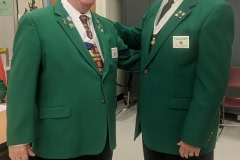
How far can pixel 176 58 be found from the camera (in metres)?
1.37

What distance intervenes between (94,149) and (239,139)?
8.77 ft

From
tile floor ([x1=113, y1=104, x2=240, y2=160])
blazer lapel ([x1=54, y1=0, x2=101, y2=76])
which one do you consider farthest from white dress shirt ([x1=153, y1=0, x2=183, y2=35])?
tile floor ([x1=113, y1=104, x2=240, y2=160])

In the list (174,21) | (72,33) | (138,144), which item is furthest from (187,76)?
(138,144)

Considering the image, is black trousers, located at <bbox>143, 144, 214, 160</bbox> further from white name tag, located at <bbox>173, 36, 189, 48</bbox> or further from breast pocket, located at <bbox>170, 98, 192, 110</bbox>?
white name tag, located at <bbox>173, 36, 189, 48</bbox>

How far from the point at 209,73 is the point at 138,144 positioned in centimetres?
225

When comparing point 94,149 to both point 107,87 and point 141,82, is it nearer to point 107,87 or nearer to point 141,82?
point 107,87

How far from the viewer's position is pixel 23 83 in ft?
4.11

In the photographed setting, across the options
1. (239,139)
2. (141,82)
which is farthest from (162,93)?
(239,139)

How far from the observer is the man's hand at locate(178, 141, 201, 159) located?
137 centimetres

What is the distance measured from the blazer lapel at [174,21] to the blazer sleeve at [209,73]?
13 centimetres

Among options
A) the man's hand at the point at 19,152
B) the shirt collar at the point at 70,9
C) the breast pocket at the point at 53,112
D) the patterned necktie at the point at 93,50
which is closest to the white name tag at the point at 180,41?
the patterned necktie at the point at 93,50

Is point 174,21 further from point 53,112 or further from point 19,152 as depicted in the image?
point 19,152

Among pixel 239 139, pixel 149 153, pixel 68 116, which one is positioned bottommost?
pixel 239 139

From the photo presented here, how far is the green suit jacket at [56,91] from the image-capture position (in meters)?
1.26
